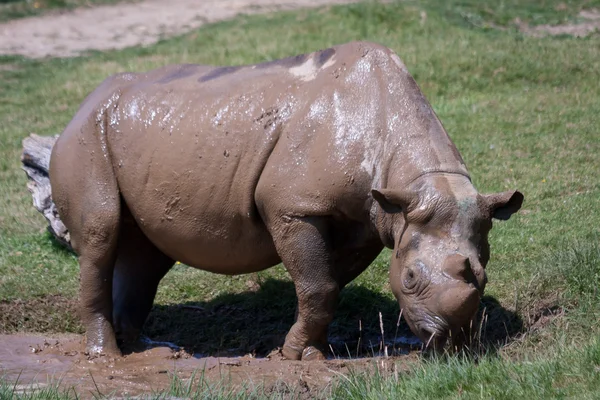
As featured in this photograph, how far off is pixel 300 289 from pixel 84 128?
2.07 metres

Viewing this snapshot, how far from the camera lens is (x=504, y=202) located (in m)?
6.13

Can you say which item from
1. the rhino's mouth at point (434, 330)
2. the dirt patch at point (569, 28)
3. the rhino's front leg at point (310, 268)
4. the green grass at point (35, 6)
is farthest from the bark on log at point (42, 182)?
the green grass at point (35, 6)

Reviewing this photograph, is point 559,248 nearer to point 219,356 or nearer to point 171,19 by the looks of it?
point 219,356

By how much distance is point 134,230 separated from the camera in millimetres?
7805

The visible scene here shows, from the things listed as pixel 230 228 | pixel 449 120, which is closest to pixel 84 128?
pixel 230 228

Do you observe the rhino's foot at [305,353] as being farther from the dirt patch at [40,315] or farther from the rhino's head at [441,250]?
the dirt patch at [40,315]

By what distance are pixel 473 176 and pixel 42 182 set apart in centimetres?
402

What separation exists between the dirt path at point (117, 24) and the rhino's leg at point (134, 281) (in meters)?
9.11

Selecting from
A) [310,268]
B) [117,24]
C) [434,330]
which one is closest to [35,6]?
[117,24]

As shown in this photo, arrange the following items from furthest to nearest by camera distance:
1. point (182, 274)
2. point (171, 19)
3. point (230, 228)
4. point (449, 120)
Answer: point (171, 19)
point (449, 120)
point (182, 274)
point (230, 228)

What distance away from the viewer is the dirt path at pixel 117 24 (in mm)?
16922

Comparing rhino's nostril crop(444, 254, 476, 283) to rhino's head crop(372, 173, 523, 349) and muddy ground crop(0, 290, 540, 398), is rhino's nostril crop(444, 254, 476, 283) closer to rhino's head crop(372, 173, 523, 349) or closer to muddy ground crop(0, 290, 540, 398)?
rhino's head crop(372, 173, 523, 349)

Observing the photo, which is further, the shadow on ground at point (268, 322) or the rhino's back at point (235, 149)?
the shadow on ground at point (268, 322)

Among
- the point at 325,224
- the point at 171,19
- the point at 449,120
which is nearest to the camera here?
the point at 325,224
